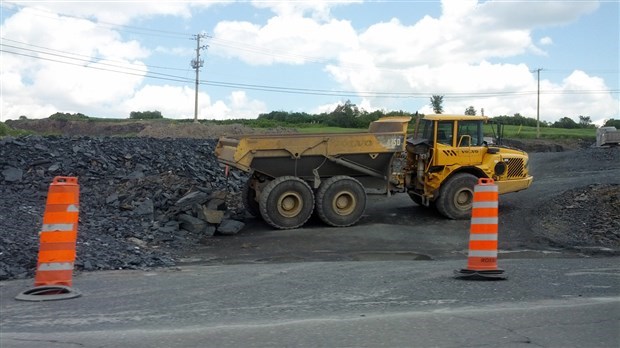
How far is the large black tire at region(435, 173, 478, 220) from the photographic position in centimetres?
1570

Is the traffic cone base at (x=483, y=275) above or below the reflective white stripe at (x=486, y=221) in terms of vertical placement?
below

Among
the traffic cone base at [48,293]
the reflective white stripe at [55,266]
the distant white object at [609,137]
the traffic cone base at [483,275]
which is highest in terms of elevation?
the distant white object at [609,137]

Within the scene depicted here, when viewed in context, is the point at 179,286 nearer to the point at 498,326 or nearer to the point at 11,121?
the point at 498,326

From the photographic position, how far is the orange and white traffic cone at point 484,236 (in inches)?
312

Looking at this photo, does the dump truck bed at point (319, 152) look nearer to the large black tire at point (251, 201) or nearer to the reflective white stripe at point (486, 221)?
the large black tire at point (251, 201)

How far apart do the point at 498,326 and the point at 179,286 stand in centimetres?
392

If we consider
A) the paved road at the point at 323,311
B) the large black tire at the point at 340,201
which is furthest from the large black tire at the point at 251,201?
the paved road at the point at 323,311

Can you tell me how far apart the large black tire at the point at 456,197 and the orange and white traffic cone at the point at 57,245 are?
1057 centimetres

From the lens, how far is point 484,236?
313 inches

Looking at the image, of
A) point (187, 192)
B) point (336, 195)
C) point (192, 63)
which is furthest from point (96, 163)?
point (192, 63)

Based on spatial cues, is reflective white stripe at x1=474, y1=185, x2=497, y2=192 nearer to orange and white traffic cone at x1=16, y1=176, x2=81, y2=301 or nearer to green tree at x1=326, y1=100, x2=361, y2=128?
orange and white traffic cone at x1=16, y1=176, x2=81, y2=301

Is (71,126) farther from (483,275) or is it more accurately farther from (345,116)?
(483,275)

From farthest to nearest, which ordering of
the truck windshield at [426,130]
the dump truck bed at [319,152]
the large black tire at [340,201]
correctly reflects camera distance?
1. the truck windshield at [426,130]
2. the large black tire at [340,201]
3. the dump truck bed at [319,152]

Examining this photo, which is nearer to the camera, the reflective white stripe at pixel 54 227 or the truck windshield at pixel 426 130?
the reflective white stripe at pixel 54 227
